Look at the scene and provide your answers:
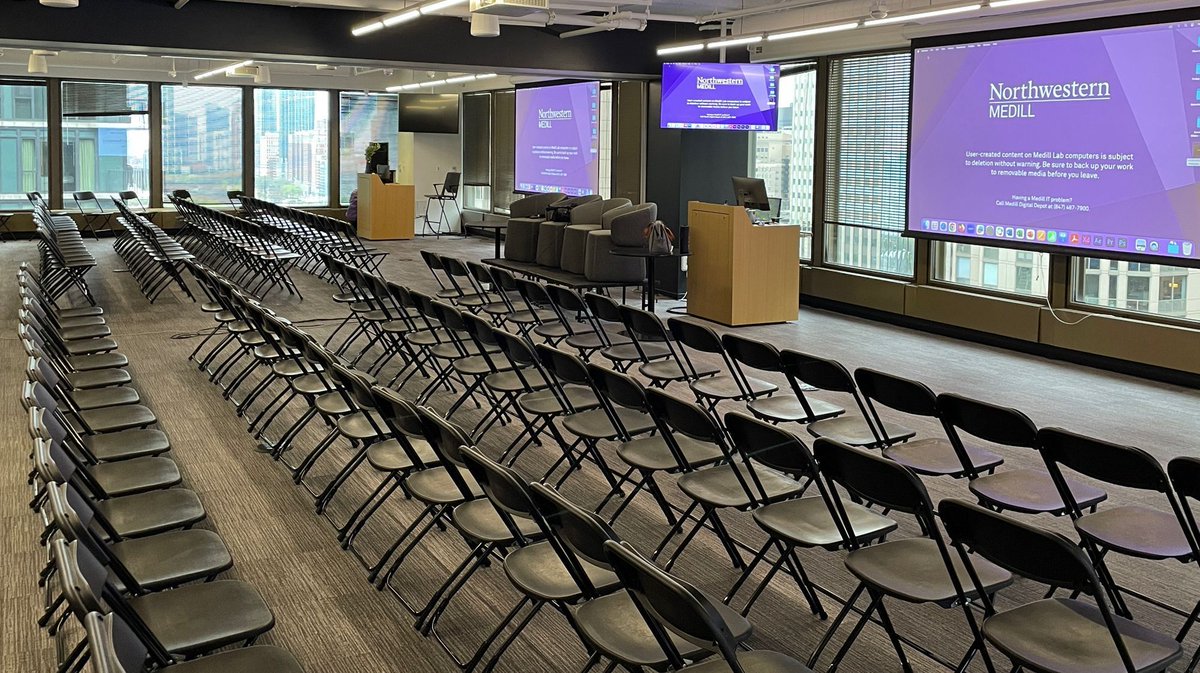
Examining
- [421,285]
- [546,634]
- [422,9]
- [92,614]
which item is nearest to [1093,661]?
[546,634]

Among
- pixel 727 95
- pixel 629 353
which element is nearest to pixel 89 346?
pixel 629 353

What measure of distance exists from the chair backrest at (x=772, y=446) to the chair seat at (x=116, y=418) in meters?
2.71

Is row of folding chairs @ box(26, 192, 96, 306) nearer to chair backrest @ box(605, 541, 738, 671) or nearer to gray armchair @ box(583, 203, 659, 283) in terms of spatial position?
gray armchair @ box(583, 203, 659, 283)

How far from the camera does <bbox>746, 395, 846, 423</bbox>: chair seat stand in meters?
5.11

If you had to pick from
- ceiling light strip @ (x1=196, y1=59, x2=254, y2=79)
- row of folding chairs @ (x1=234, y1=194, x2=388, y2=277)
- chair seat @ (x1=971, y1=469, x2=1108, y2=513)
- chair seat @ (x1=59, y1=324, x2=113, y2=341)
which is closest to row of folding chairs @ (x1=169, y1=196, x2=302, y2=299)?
row of folding chairs @ (x1=234, y1=194, x2=388, y2=277)

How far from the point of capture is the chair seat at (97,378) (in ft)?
18.5

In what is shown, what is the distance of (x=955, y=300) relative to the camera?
1010 centimetres

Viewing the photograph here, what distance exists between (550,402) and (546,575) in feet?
6.91

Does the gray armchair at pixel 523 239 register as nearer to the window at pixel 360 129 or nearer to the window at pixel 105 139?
the window at pixel 360 129

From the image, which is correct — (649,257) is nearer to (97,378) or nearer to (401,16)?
(401,16)

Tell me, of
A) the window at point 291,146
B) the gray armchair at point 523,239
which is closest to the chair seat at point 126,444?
the gray armchair at point 523,239

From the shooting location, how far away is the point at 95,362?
6203mm

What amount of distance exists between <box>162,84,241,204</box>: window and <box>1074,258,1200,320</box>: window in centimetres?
1706

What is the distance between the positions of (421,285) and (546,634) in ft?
32.7
